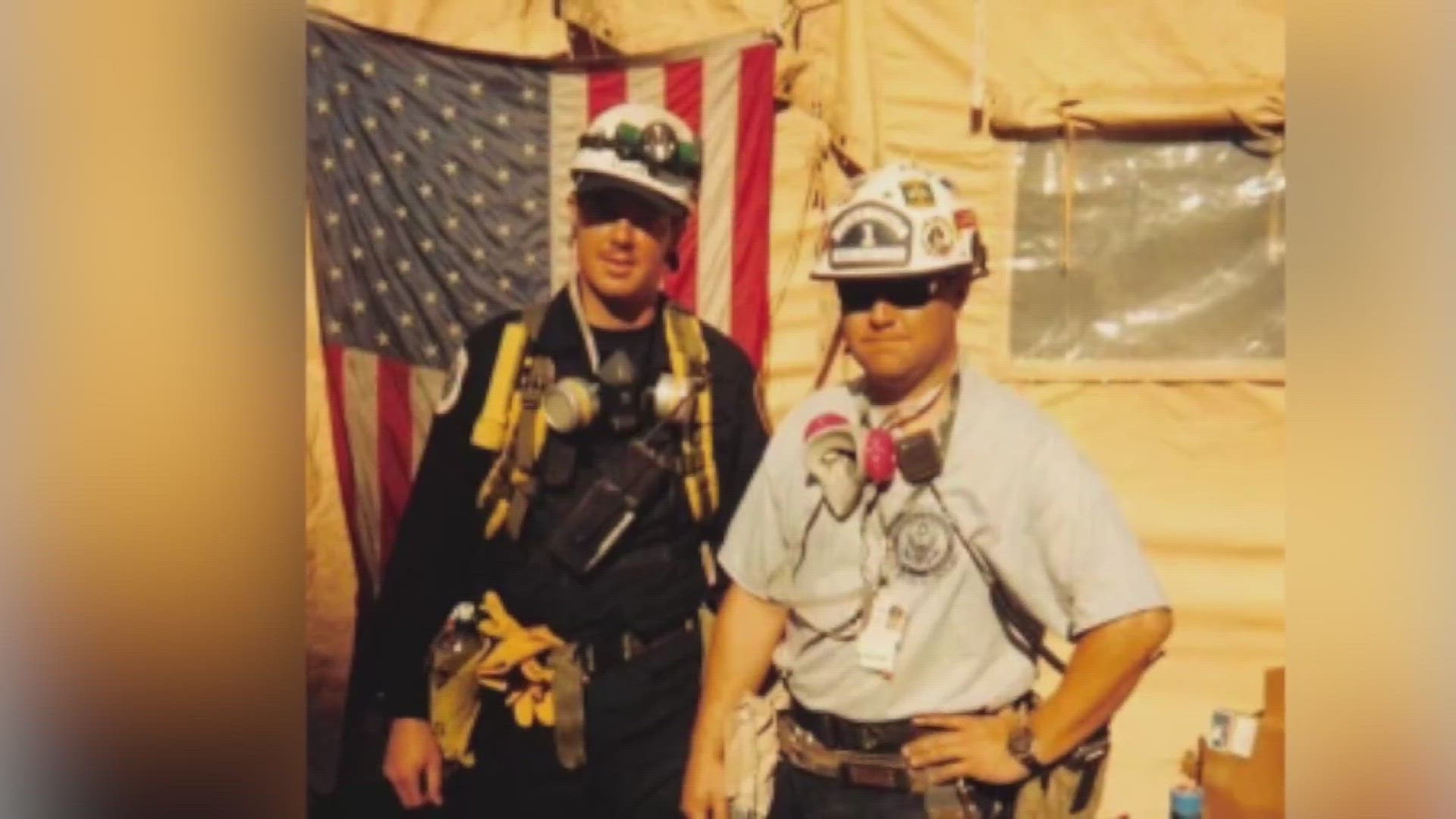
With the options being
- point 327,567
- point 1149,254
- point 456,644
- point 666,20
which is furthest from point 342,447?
point 1149,254

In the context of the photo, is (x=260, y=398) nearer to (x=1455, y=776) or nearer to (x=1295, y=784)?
(x=1295, y=784)

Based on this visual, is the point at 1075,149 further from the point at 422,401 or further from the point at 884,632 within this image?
the point at 422,401

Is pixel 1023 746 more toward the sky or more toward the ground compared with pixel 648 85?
more toward the ground

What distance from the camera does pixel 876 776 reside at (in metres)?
2.29

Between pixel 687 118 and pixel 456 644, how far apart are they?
80 centimetres

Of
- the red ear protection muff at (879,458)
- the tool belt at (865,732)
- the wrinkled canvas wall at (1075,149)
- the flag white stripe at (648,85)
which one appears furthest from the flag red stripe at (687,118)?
the tool belt at (865,732)

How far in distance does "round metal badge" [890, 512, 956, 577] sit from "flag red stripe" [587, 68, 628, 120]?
2.33 feet

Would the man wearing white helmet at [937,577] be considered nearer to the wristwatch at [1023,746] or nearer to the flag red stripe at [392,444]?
the wristwatch at [1023,746]

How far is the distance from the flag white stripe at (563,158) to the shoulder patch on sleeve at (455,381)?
0.16m

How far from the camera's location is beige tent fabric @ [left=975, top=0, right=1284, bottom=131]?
231 cm

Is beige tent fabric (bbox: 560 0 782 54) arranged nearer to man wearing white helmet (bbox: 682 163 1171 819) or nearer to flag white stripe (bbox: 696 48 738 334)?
flag white stripe (bbox: 696 48 738 334)

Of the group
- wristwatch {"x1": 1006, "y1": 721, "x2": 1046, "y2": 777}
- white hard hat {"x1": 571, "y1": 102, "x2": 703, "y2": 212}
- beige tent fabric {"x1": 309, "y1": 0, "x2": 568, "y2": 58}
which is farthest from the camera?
beige tent fabric {"x1": 309, "y1": 0, "x2": 568, "y2": 58}

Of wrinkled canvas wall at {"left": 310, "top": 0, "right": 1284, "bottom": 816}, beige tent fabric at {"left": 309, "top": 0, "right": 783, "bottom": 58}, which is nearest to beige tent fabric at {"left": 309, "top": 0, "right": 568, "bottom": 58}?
beige tent fabric at {"left": 309, "top": 0, "right": 783, "bottom": 58}

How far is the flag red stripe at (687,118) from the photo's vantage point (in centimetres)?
245
